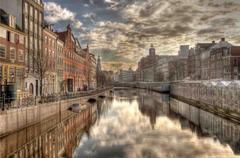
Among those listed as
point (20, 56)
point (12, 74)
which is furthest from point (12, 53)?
point (12, 74)

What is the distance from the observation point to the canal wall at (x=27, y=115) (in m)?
27.4

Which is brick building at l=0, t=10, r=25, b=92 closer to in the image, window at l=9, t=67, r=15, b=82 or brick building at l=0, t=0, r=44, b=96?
window at l=9, t=67, r=15, b=82

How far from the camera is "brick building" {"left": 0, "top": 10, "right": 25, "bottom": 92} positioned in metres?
40.3

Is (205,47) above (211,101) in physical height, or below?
above

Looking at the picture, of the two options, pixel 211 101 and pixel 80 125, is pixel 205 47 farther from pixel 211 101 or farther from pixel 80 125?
pixel 80 125

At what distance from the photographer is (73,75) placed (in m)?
90.5

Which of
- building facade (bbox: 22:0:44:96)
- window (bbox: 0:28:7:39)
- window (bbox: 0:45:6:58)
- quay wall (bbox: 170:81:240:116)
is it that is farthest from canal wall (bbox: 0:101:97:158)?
quay wall (bbox: 170:81:240:116)

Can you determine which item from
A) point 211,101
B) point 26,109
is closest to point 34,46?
point 26,109

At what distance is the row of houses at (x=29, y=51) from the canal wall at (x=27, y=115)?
17.2ft

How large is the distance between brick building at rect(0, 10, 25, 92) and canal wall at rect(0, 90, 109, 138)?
6312mm

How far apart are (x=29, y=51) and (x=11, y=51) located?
334 inches

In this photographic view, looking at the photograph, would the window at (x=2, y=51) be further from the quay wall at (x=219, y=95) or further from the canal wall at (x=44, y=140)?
the quay wall at (x=219, y=95)

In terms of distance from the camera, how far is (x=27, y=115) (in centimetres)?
3203

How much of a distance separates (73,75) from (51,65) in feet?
87.8
